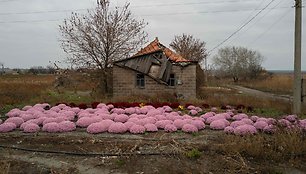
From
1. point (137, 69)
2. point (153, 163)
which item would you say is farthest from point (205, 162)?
point (137, 69)

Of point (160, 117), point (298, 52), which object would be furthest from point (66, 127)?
point (298, 52)

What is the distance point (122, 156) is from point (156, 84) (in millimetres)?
14038

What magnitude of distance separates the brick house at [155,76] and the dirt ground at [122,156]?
11.8 m

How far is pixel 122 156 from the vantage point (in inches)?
267

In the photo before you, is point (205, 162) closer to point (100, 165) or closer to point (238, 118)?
point (100, 165)

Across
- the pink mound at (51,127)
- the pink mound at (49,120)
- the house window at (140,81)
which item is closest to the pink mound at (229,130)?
the pink mound at (51,127)

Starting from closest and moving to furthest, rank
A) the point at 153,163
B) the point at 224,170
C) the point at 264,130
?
the point at 224,170, the point at 153,163, the point at 264,130

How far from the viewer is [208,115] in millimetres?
11453

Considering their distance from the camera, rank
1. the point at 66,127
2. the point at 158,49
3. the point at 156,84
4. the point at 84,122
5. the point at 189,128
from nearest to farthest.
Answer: the point at 189,128 → the point at 66,127 → the point at 84,122 → the point at 156,84 → the point at 158,49

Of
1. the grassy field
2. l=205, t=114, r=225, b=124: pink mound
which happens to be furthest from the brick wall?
l=205, t=114, r=225, b=124: pink mound

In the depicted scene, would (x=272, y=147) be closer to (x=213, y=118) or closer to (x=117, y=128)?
(x=213, y=118)

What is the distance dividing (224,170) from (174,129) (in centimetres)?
354

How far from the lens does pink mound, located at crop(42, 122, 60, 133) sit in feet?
31.1

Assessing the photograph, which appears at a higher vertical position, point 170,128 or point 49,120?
point 49,120
